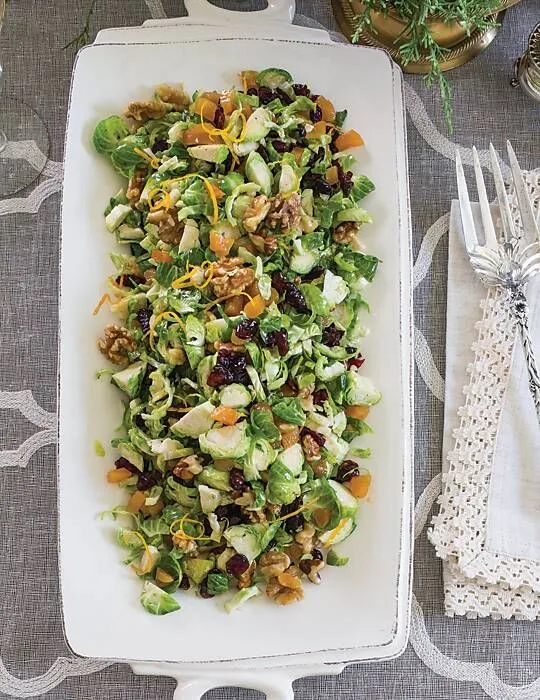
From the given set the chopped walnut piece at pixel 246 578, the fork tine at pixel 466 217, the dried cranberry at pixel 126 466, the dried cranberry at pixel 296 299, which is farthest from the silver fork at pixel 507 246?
the dried cranberry at pixel 126 466

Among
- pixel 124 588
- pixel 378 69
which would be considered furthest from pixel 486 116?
pixel 124 588

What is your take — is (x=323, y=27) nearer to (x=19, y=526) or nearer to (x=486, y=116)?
(x=486, y=116)

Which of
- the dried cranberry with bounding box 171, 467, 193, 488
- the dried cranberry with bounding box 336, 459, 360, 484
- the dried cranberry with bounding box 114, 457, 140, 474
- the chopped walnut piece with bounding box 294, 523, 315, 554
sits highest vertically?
the dried cranberry with bounding box 336, 459, 360, 484

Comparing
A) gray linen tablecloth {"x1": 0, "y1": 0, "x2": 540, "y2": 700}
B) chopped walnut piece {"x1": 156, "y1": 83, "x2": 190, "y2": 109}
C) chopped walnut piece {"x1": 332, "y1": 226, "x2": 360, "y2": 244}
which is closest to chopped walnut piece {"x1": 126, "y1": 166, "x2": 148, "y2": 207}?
chopped walnut piece {"x1": 156, "y1": 83, "x2": 190, "y2": 109}

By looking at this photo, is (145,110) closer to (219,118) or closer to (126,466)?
(219,118)

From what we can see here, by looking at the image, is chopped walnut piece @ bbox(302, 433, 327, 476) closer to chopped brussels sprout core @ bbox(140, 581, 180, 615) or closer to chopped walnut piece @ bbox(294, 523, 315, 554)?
chopped walnut piece @ bbox(294, 523, 315, 554)
